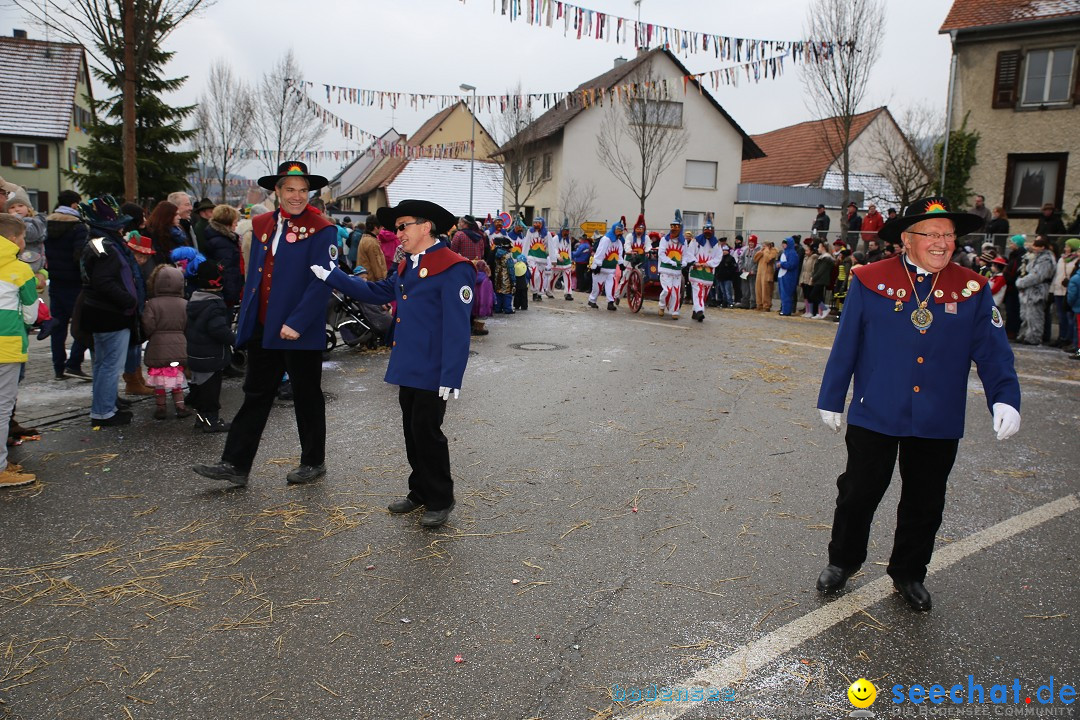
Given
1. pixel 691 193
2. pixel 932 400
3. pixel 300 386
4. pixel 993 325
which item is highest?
pixel 691 193

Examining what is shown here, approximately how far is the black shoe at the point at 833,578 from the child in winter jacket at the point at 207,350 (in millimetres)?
5059

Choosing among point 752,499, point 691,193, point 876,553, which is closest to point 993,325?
point 876,553

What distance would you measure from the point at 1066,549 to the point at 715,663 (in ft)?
8.86

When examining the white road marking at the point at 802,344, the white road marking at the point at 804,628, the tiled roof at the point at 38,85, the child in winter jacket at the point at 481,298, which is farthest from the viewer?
the tiled roof at the point at 38,85

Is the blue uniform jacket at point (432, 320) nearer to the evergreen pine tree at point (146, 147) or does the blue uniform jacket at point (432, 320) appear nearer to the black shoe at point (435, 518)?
the black shoe at point (435, 518)

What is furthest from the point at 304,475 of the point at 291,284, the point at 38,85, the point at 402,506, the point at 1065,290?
the point at 38,85

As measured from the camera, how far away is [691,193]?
3772cm

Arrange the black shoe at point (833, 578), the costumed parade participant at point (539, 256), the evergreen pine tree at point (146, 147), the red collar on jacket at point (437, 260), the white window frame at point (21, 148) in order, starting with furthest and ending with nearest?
the white window frame at point (21, 148), the evergreen pine tree at point (146, 147), the costumed parade participant at point (539, 256), the red collar on jacket at point (437, 260), the black shoe at point (833, 578)

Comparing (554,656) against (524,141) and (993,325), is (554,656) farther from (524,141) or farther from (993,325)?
(524,141)

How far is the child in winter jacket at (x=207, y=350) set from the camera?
22.1ft

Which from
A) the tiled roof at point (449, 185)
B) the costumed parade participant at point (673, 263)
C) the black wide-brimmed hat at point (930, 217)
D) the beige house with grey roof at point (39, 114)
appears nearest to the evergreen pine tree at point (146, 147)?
the beige house with grey roof at point (39, 114)

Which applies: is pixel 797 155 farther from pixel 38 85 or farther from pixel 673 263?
pixel 38 85

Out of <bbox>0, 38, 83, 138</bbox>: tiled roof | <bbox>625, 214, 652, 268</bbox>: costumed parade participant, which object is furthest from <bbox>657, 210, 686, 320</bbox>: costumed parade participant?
<bbox>0, 38, 83, 138</bbox>: tiled roof

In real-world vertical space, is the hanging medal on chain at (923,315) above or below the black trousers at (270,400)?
above
